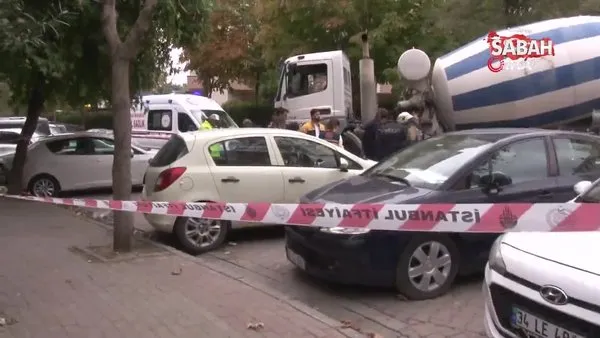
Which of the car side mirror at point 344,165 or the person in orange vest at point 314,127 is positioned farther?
the person in orange vest at point 314,127

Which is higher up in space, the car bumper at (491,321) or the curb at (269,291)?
the car bumper at (491,321)

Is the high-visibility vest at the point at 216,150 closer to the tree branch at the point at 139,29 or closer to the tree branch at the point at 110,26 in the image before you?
the tree branch at the point at 139,29

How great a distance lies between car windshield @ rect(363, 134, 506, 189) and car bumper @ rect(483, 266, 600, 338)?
223 centimetres

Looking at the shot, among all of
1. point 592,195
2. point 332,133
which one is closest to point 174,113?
point 332,133

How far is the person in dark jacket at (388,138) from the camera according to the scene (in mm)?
11617

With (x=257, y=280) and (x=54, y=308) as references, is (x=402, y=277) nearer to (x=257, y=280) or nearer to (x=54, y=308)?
(x=257, y=280)

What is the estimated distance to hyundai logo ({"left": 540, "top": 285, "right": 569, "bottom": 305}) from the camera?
3.42m

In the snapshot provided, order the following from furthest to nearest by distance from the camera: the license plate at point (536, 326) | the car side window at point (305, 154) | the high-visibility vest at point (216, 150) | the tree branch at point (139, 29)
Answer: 1. the car side window at point (305, 154)
2. the high-visibility vest at point (216, 150)
3. the tree branch at point (139, 29)
4. the license plate at point (536, 326)

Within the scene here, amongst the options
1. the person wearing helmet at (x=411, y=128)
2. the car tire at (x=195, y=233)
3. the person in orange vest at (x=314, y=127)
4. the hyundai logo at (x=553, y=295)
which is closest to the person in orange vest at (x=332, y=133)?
the person in orange vest at (x=314, y=127)

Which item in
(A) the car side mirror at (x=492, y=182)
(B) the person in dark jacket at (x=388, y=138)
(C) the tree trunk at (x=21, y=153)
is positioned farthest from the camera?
(C) the tree trunk at (x=21, y=153)

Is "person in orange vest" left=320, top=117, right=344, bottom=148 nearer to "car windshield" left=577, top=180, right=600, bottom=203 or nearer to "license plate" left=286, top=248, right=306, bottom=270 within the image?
"license plate" left=286, top=248, right=306, bottom=270

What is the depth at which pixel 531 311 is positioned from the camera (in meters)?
3.63

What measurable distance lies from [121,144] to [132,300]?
2.52 meters

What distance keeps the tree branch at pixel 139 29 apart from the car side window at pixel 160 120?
9.68 meters
